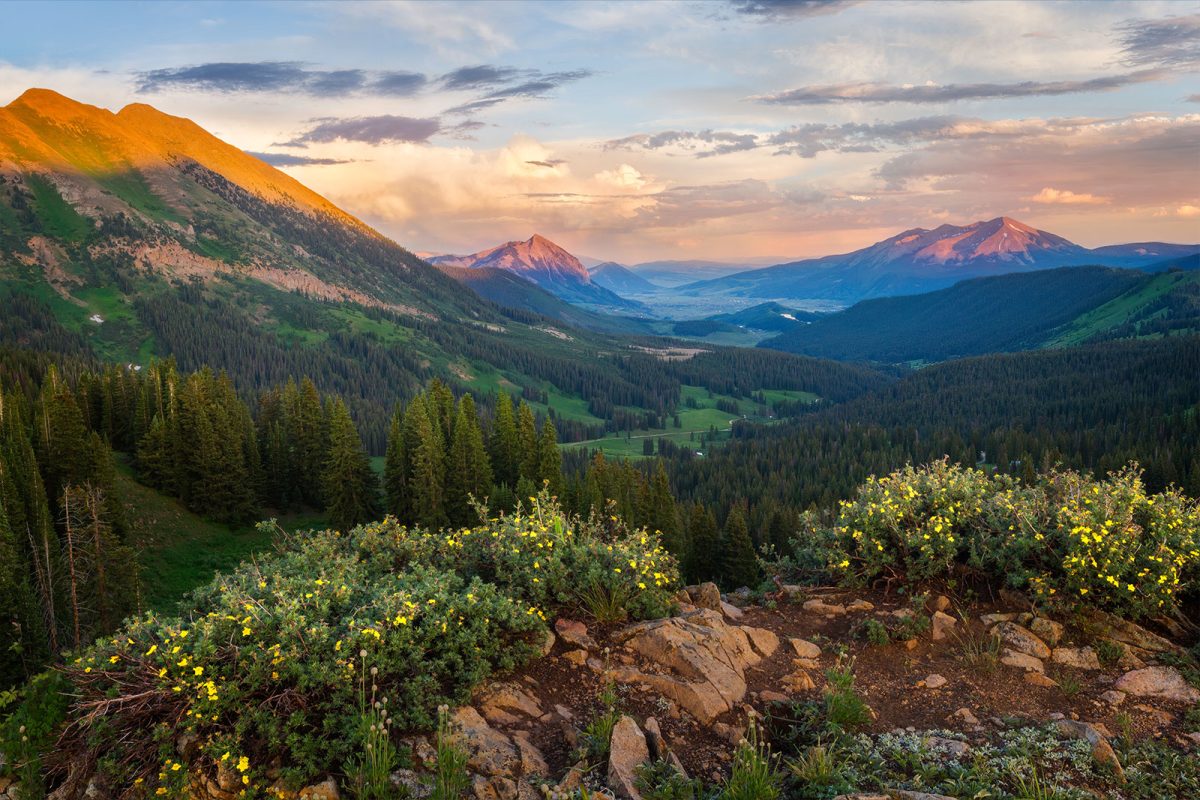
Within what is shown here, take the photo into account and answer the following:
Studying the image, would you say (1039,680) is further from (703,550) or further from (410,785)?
(703,550)

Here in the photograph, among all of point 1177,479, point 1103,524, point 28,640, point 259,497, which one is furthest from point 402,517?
point 1177,479

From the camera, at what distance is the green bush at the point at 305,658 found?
8.45m

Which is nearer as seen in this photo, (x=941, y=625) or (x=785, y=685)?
(x=785, y=685)

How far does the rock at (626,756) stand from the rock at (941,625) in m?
7.36

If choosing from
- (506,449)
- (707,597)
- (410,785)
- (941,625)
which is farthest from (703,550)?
(410,785)

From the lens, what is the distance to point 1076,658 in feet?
41.8

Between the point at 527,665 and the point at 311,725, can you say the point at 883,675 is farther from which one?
the point at 311,725

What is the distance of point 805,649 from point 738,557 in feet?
185

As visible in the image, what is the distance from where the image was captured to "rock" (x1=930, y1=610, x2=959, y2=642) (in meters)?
13.5

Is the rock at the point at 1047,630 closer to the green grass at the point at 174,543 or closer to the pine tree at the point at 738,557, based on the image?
the pine tree at the point at 738,557

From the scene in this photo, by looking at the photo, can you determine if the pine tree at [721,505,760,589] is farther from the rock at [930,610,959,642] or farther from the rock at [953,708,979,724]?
the rock at [953,708,979,724]

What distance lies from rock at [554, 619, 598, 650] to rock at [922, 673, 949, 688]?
→ 615cm

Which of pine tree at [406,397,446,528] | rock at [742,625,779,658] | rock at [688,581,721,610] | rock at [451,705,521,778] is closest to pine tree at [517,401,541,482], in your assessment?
pine tree at [406,397,446,528]

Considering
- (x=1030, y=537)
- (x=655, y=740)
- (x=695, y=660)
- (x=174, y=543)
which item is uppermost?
(x=1030, y=537)
